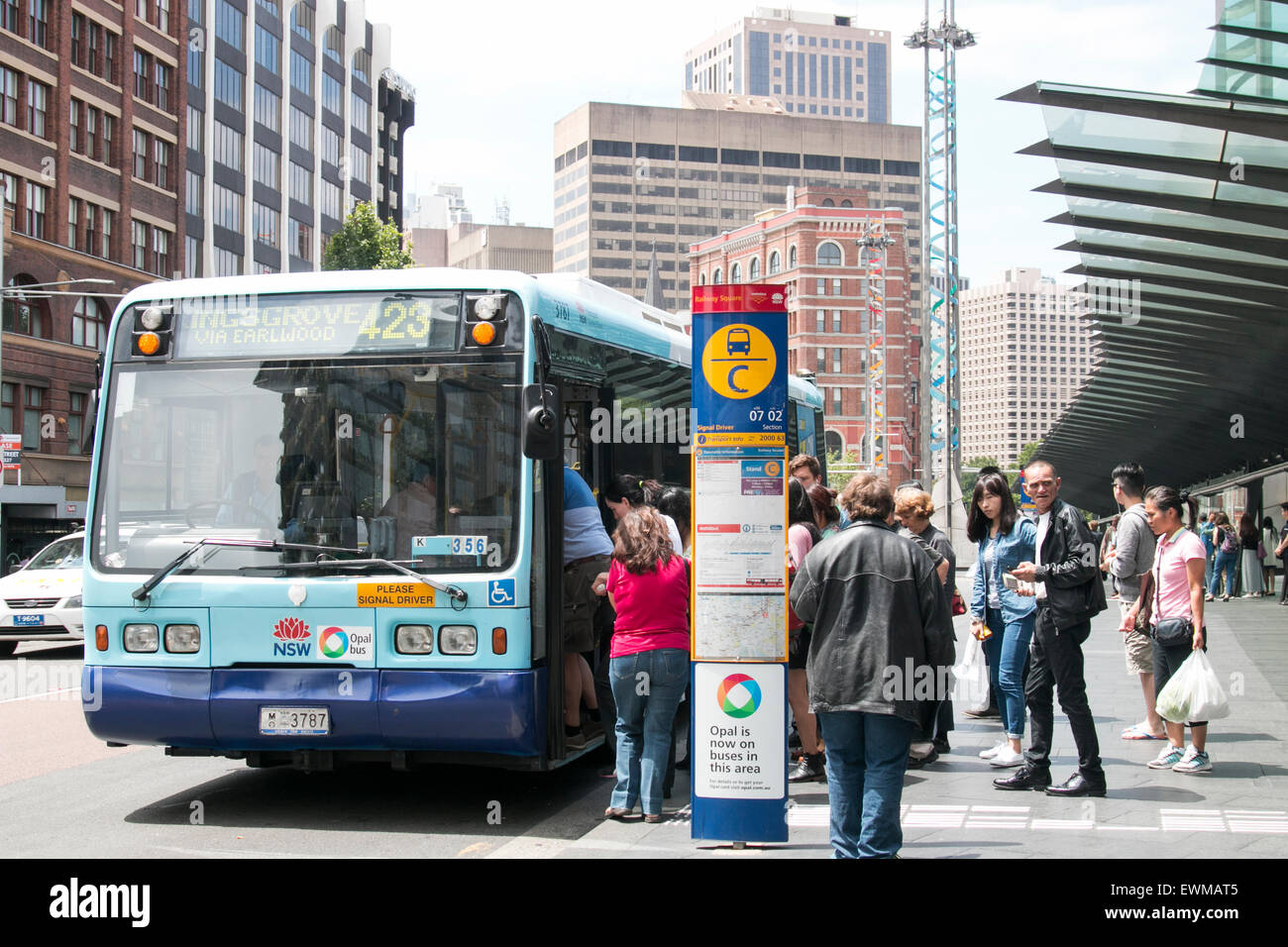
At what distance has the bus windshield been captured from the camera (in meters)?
7.39

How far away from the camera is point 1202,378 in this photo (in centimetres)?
2627

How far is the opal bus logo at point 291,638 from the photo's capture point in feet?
24.1

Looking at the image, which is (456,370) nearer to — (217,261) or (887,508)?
(887,508)

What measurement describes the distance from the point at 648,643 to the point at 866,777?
5.89ft

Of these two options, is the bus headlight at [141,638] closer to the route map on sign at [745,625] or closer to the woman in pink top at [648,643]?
the woman in pink top at [648,643]

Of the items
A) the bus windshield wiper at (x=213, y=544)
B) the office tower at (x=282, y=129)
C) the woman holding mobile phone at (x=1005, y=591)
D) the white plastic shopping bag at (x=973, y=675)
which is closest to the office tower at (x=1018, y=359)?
the office tower at (x=282, y=129)

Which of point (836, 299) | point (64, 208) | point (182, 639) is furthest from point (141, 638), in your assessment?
point (836, 299)

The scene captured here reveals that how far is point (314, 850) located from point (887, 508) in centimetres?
332

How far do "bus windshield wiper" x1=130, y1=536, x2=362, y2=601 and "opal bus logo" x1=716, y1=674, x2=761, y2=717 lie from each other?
2.16 metres

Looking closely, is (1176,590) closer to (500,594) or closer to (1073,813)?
(1073,813)

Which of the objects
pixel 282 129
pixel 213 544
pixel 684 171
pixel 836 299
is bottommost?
pixel 213 544

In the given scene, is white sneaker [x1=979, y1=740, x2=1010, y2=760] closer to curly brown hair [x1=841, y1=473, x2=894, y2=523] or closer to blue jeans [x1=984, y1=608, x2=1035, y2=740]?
blue jeans [x1=984, y1=608, x2=1035, y2=740]

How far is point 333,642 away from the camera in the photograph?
24.0ft

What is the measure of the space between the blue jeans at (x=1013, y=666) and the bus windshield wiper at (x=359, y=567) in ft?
11.5
